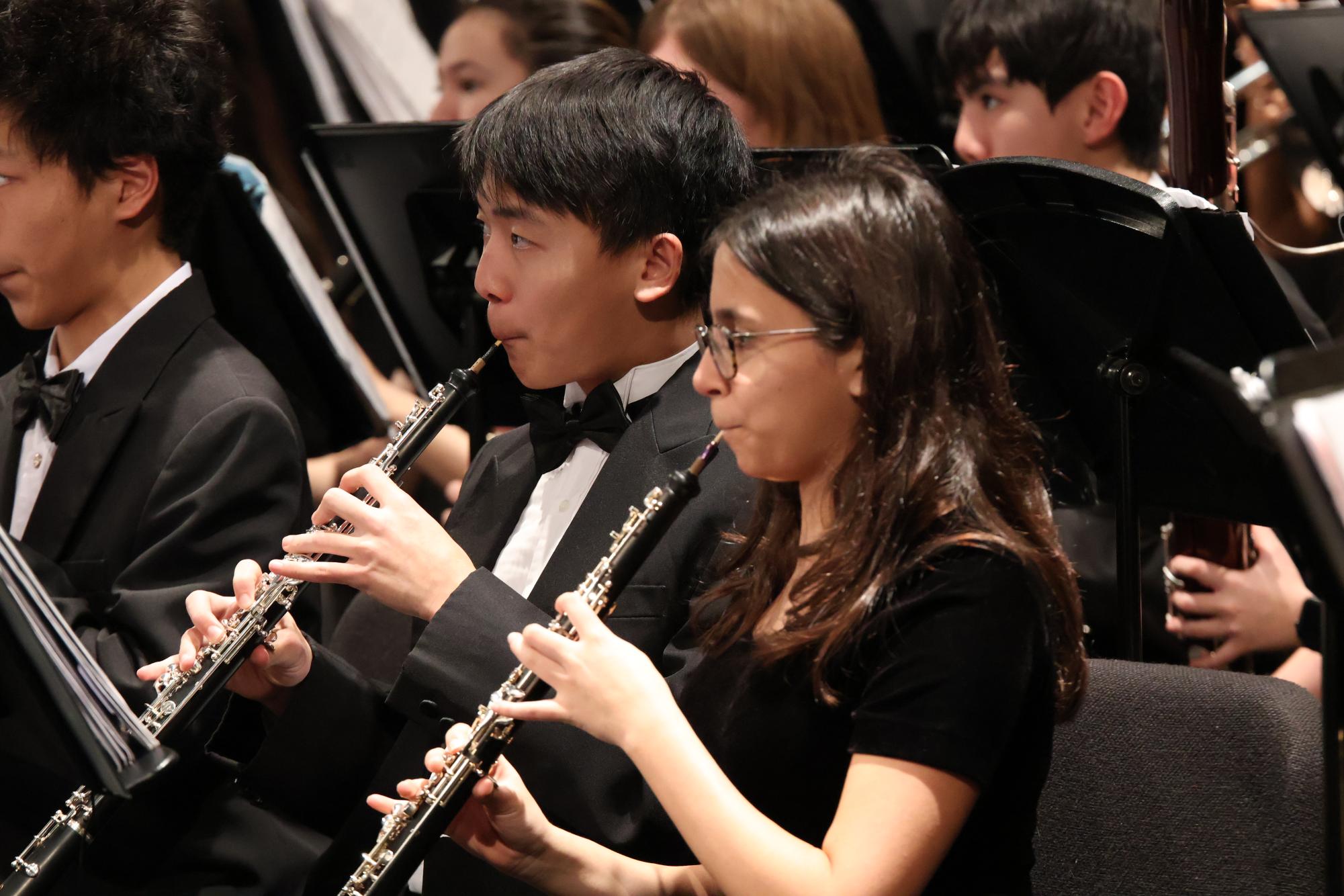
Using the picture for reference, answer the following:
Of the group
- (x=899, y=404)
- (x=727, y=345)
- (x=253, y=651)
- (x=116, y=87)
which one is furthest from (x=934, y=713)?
(x=116, y=87)

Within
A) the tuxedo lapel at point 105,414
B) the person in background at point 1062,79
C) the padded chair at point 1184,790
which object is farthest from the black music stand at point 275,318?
the person in background at point 1062,79

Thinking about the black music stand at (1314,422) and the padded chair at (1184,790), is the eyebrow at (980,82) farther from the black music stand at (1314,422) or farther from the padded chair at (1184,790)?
the black music stand at (1314,422)

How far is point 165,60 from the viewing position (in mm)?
2068

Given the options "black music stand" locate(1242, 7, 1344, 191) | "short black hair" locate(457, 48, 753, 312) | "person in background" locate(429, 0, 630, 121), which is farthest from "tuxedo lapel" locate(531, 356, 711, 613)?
"person in background" locate(429, 0, 630, 121)

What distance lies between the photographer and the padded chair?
1453 millimetres

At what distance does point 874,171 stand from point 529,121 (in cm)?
50

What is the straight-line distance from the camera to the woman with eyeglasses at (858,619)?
120cm

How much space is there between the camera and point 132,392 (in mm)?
1964

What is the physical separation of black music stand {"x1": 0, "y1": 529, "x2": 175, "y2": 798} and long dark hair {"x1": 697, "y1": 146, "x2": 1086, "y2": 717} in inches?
22.8

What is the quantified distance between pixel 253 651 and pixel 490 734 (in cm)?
47

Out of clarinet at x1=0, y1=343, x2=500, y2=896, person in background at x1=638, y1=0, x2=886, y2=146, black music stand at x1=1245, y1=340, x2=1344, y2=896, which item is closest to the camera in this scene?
black music stand at x1=1245, y1=340, x2=1344, y2=896

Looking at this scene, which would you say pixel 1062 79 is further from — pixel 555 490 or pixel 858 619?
pixel 858 619

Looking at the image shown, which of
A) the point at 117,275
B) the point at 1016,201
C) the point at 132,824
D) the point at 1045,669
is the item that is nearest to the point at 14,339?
the point at 117,275

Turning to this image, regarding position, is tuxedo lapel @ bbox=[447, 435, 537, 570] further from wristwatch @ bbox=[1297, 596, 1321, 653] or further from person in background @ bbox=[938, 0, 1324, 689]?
person in background @ bbox=[938, 0, 1324, 689]
